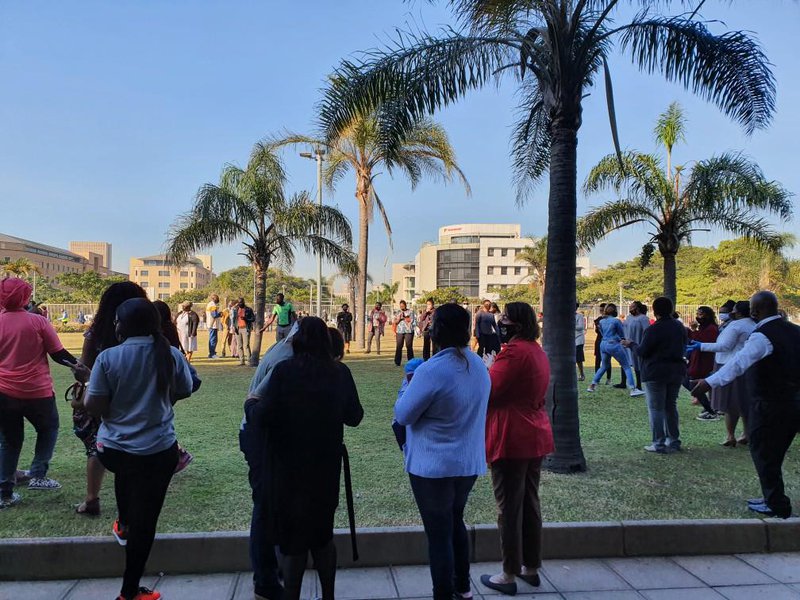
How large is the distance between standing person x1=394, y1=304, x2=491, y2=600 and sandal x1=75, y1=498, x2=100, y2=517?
2634mm

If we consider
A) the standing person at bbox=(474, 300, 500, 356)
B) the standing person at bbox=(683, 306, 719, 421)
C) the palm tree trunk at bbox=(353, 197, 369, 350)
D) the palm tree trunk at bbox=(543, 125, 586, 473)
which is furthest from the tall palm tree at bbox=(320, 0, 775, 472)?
the palm tree trunk at bbox=(353, 197, 369, 350)

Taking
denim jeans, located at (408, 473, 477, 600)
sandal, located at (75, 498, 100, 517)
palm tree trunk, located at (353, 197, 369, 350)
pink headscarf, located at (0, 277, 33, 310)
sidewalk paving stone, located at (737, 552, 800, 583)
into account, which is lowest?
sidewalk paving stone, located at (737, 552, 800, 583)

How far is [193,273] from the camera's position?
136m

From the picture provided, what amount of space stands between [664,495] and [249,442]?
3660 mm

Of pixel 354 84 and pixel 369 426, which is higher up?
pixel 354 84

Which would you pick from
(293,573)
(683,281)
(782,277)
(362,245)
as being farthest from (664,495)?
(683,281)

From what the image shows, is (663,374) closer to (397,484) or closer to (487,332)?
(397,484)

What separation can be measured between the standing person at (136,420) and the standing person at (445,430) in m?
1.33

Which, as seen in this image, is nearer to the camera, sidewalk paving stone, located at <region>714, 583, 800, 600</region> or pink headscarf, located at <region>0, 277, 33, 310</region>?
sidewalk paving stone, located at <region>714, 583, 800, 600</region>

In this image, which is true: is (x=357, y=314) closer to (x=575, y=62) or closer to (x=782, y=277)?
(x=575, y=62)

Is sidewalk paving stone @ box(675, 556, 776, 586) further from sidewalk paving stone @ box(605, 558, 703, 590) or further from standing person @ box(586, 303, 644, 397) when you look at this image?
standing person @ box(586, 303, 644, 397)

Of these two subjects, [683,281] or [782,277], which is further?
[683,281]

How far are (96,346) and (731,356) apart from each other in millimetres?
6535

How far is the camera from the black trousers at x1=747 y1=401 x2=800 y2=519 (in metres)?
4.55
